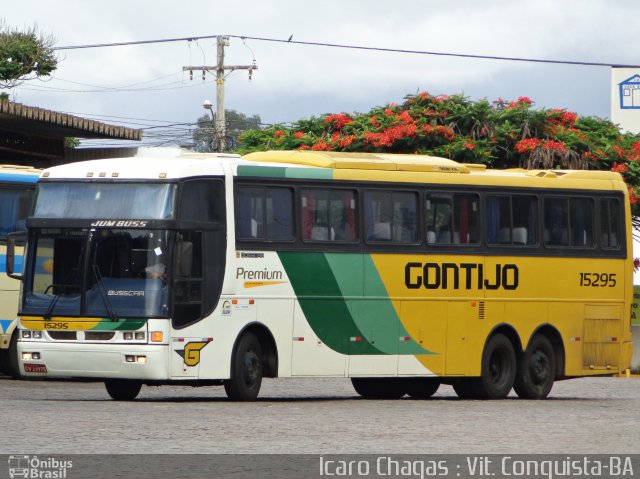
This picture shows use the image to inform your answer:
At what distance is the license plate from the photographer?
1938cm

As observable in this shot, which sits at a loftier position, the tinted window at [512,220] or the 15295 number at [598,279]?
the tinted window at [512,220]

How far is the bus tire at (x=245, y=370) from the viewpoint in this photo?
19.9m

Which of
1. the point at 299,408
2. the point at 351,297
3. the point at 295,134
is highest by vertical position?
the point at 295,134

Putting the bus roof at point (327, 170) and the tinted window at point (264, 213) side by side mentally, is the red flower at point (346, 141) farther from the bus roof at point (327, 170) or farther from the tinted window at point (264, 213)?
the tinted window at point (264, 213)

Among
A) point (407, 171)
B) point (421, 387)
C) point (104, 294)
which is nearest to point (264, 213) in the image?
point (104, 294)

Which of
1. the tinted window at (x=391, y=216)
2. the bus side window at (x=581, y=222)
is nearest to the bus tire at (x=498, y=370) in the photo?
the bus side window at (x=581, y=222)

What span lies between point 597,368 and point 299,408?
726 centimetres

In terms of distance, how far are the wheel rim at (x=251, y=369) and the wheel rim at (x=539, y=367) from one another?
538 cm

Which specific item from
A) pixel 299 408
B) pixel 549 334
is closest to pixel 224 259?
pixel 299 408

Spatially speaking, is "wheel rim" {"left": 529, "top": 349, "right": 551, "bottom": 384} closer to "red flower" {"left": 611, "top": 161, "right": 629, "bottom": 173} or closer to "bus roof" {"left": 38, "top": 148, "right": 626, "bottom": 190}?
"bus roof" {"left": 38, "top": 148, "right": 626, "bottom": 190}

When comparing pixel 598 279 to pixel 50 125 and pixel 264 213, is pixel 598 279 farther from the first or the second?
pixel 50 125

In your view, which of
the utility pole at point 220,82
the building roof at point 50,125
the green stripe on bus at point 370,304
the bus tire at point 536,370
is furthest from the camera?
the utility pole at point 220,82

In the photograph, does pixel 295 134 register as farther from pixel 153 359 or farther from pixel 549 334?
pixel 153 359

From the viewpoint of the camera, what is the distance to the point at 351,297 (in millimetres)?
21453
